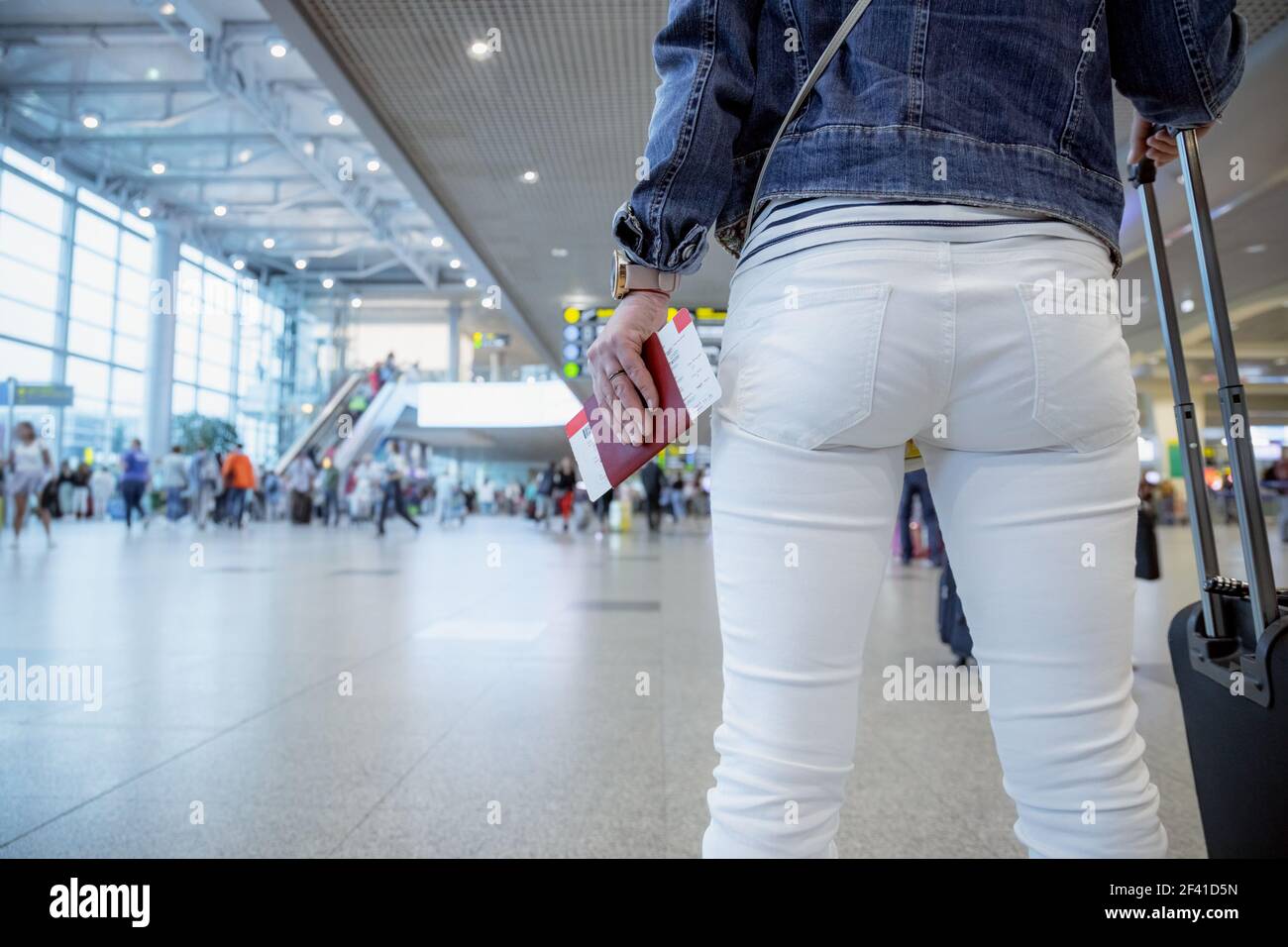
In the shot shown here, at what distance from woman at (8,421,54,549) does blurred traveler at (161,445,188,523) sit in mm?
5335

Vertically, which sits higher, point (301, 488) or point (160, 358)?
point (160, 358)

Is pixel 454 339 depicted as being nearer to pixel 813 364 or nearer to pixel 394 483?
pixel 394 483

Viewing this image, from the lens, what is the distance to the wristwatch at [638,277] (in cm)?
94

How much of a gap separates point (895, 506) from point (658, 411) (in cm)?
28

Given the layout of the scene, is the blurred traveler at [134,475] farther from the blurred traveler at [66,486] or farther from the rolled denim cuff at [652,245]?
→ the rolled denim cuff at [652,245]

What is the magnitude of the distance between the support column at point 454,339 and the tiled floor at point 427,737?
33773mm

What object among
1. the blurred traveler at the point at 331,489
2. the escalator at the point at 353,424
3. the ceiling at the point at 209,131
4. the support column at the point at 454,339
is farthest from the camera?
the support column at the point at 454,339

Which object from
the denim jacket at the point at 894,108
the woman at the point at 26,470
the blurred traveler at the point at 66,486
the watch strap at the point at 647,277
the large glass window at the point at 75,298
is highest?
the large glass window at the point at 75,298

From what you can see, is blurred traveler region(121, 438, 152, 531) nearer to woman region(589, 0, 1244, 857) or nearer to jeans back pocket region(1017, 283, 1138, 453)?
woman region(589, 0, 1244, 857)

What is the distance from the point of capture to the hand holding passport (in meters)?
0.87

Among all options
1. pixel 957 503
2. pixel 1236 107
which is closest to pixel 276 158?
pixel 1236 107

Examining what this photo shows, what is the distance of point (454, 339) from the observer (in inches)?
1507

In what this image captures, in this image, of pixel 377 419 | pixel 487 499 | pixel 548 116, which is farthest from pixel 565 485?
pixel 487 499

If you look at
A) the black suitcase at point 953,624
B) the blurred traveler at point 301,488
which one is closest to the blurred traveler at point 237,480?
the blurred traveler at point 301,488
